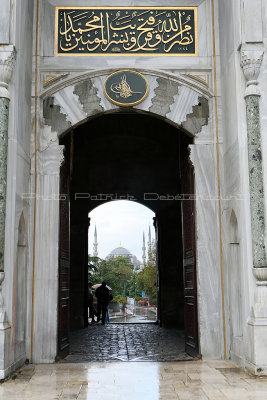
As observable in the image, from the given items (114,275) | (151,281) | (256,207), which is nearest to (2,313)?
(256,207)

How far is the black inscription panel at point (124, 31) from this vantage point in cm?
604

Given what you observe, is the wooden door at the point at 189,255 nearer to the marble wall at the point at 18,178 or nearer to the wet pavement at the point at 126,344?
the wet pavement at the point at 126,344

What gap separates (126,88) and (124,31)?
Answer: 0.72m

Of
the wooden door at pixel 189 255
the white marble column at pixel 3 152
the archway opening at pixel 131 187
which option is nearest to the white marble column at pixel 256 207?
the wooden door at pixel 189 255

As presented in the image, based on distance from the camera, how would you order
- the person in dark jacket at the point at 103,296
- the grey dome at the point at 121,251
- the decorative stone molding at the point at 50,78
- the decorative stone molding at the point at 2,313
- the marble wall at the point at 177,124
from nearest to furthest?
1. the decorative stone molding at the point at 2,313
2. the marble wall at the point at 177,124
3. the decorative stone molding at the point at 50,78
4. the person in dark jacket at the point at 103,296
5. the grey dome at the point at 121,251

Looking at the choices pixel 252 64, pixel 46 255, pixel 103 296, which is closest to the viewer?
pixel 252 64

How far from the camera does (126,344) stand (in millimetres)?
7328

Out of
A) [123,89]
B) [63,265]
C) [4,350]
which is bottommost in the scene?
[4,350]

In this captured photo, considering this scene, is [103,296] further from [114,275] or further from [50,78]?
[114,275]

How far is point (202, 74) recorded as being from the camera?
6.04 m

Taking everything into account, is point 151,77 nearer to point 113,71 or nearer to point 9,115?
point 113,71

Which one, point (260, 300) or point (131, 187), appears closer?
point (260, 300)

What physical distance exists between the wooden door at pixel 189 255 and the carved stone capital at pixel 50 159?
59.9 inches

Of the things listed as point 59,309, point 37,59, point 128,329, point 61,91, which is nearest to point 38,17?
point 37,59
